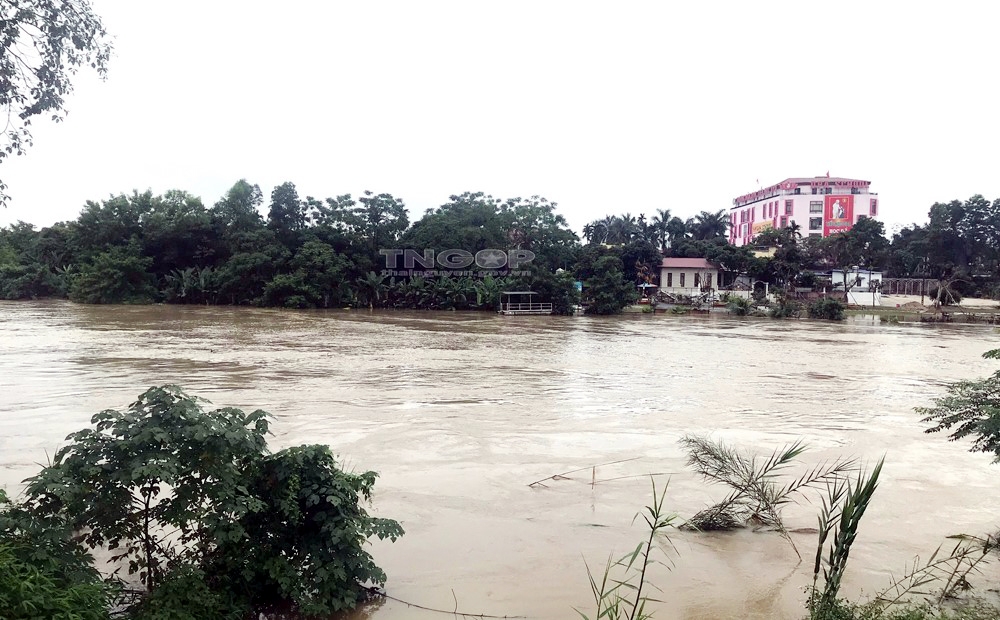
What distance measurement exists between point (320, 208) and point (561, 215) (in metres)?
13.4

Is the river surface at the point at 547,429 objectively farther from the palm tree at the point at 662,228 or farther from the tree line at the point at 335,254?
the palm tree at the point at 662,228

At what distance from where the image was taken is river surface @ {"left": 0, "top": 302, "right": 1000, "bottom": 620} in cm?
439

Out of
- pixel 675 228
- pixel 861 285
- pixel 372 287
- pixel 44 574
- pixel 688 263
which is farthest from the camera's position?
pixel 675 228

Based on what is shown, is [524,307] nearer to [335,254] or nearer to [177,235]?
[335,254]

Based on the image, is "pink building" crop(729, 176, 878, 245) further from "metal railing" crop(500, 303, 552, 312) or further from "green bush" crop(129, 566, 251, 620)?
"green bush" crop(129, 566, 251, 620)

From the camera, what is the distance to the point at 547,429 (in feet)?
28.3

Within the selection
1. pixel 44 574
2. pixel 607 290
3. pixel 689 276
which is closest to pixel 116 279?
pixel 607 290

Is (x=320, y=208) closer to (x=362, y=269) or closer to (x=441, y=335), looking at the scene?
(x=362, y=269)

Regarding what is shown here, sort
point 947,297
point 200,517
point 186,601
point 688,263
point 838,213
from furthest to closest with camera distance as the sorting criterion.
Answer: point 838,213 → point 688,263 → point 947,297 → point 200,517 → point 186,601

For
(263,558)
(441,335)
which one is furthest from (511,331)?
(263,558)

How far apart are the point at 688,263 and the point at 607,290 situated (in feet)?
35.6

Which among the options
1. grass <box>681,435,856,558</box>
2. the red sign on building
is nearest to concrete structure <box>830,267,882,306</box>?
the red sign on building

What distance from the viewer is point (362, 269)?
36.2 metres

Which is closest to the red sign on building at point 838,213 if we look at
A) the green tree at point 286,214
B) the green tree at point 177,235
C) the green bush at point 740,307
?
the green bush at point 740,307
